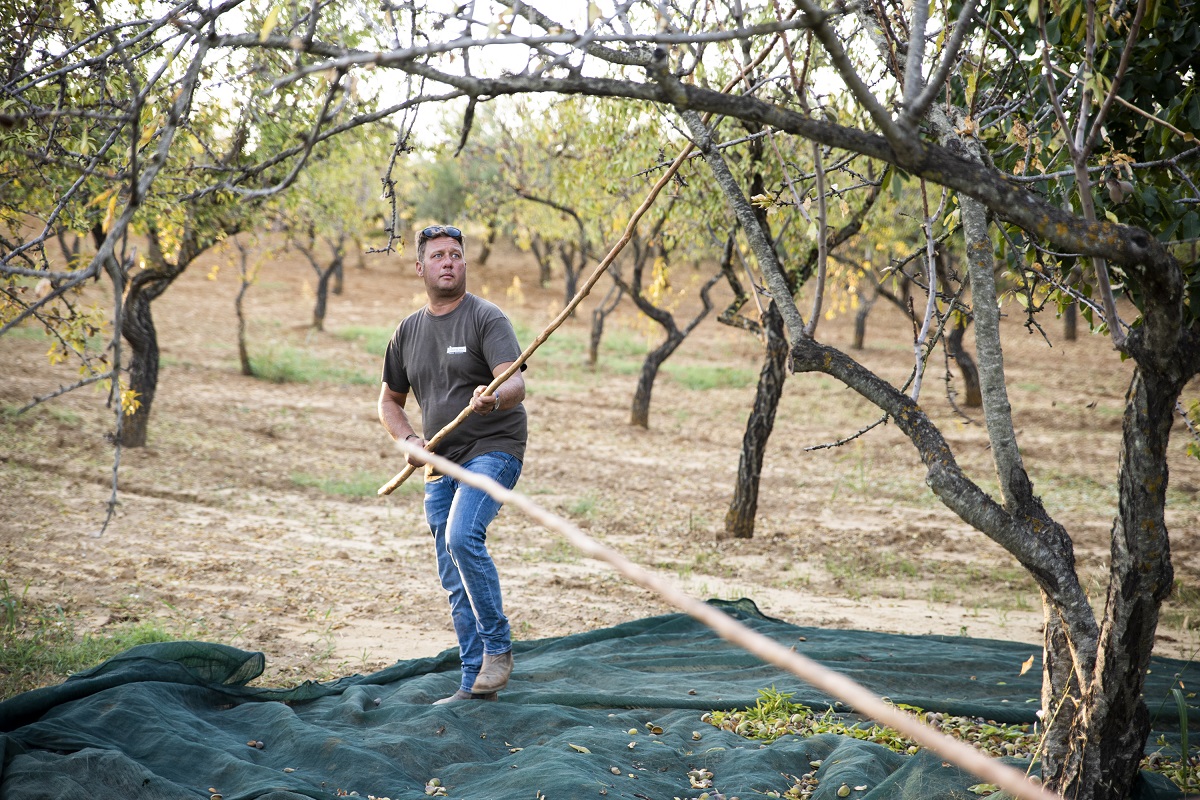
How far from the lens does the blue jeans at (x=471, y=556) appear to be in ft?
11.3

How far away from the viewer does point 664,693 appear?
400 cm

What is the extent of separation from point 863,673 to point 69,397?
982 cm

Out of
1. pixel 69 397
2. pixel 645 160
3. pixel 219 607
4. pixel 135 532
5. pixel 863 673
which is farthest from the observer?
pixel 69 397

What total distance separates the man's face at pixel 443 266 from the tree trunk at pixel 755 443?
4.14m

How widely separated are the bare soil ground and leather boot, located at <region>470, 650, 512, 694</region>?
1112mm

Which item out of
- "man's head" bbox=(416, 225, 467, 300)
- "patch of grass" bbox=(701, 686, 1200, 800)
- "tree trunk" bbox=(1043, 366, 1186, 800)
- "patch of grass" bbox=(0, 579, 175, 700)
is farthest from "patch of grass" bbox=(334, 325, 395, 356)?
"tree trunk" bbox=(1043, 366, 1186, 800)

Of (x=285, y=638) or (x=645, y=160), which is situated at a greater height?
(x=645, y=160)

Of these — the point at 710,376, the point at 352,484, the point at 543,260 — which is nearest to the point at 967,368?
the point at 710,376

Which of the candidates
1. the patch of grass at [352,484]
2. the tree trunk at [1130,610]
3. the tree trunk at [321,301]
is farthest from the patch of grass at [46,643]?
the tree trunk at [321,301]

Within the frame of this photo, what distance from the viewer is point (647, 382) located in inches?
499

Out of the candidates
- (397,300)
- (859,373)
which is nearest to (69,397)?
(859,373)

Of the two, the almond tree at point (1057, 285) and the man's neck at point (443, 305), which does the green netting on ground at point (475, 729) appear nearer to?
the almond tree at point (1057, 285)

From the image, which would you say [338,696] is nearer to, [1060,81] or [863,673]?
[863,673]

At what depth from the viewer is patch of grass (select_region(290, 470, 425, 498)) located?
28.0 ft
